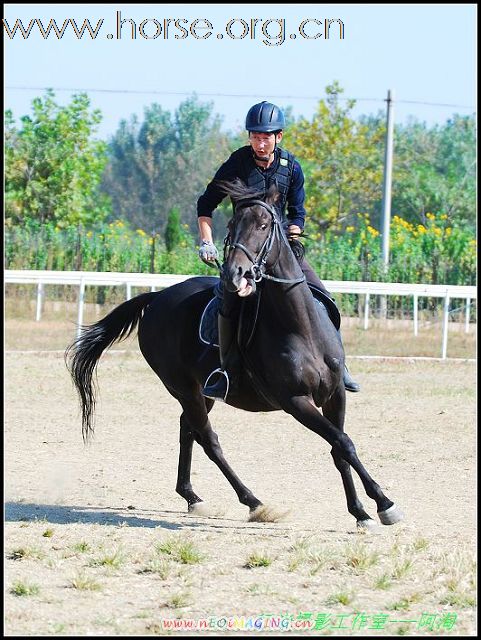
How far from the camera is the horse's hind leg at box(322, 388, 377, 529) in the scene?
7.40 meters

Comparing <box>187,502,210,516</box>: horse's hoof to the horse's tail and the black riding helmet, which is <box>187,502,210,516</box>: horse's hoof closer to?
the horse's tail

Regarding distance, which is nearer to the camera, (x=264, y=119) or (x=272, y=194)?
(x=272, y=194)

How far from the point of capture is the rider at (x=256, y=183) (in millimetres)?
7594

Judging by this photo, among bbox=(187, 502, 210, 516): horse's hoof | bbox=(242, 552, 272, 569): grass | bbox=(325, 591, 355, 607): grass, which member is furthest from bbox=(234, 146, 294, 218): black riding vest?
bbox=(325, 591, 355, 607): grass

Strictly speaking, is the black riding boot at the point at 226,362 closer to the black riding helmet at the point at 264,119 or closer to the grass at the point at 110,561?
the black riding helmet at the point at 264,119

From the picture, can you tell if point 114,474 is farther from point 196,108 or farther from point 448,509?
point 196,108

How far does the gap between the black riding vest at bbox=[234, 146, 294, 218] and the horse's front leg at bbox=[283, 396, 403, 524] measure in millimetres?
1353

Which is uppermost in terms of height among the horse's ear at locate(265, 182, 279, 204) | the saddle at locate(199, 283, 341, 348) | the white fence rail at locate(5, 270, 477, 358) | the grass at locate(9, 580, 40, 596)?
the horse's ear at locate(265, 182, 279, 204)

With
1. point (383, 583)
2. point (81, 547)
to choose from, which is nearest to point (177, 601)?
point (383, 583)

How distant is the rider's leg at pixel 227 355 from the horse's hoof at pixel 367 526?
1321 millimetres

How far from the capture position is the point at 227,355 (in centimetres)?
789

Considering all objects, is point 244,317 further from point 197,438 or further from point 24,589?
point 24,589

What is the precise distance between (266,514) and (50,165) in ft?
126

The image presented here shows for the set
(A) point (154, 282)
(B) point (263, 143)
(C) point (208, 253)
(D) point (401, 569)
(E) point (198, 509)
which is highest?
(B) point (263, 143)
